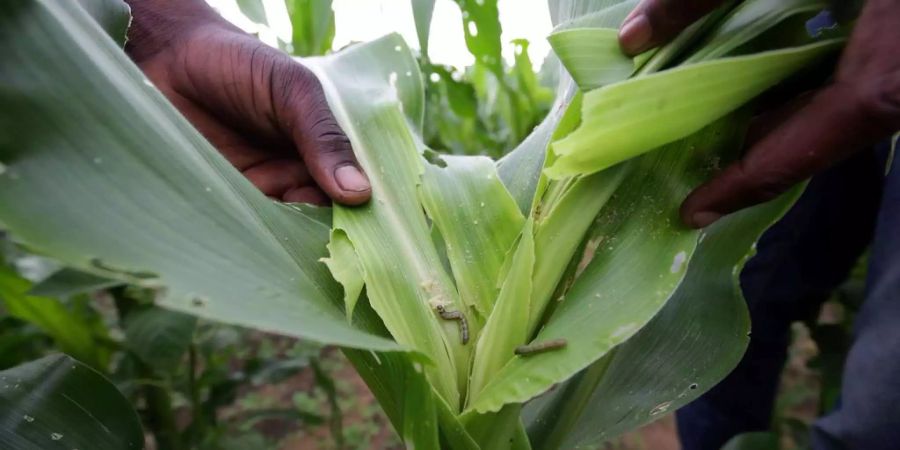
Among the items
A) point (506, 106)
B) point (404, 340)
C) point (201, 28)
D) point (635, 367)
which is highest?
point (201, 28)

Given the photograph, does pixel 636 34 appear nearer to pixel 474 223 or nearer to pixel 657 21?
pixel 657 21

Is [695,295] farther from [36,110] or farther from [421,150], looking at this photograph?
[36,110]

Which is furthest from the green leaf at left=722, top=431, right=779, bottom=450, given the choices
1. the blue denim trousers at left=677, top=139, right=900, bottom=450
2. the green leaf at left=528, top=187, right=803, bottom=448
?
the green leaf at left=528, top=187, right=803, bottom=448

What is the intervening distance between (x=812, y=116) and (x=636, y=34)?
0.15 metres

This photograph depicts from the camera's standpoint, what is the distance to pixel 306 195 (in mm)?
720

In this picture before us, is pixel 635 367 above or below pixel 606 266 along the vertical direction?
below

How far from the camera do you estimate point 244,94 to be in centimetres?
70

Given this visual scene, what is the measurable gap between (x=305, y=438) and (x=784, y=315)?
124 cm

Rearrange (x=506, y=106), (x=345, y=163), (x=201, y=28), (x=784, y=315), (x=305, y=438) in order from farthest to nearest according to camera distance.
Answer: (x=506, y=106) < (x=305, y=438) < (x=784, y=315) < (x=201, y=28) < (x=345, y=163)

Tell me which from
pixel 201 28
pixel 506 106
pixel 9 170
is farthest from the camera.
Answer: pixel 506 106

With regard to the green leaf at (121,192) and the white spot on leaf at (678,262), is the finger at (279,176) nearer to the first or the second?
the green leaf at (121,192)

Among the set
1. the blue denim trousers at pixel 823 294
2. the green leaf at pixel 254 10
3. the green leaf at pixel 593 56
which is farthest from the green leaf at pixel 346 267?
the green leaf at pixel 254 10

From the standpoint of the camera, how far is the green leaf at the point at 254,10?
99 centimetres

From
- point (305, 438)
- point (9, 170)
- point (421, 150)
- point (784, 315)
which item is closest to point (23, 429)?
point (9, 170)
